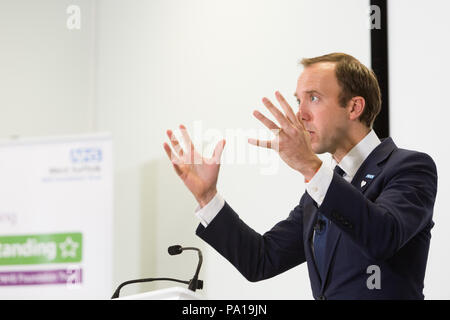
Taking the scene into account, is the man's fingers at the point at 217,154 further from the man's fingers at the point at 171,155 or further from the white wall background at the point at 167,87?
the white wall background at the point at 167,87

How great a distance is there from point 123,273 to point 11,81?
4.07 feet

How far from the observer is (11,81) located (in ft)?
12.0

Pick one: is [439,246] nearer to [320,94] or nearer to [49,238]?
[320,94]

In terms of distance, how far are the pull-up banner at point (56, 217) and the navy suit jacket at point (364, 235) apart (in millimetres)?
1399

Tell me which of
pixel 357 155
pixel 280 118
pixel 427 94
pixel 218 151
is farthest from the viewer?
pixel 427 94

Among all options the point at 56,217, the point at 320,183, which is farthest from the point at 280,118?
the point at 56,217

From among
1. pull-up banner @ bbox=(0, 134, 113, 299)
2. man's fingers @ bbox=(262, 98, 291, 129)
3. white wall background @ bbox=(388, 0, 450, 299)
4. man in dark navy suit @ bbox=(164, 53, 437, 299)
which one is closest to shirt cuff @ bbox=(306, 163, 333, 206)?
man in dark navy suit @ bbox=(164, 53, 437, 299)

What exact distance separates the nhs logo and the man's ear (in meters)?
1.59

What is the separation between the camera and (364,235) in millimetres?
1446

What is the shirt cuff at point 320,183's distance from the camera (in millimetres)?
1467

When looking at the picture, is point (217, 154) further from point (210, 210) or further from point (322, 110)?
point (322, 110)

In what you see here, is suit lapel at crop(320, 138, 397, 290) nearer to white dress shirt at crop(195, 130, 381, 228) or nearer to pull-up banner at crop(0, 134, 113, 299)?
white dress shirt at crop(195, 130, 381, 228)

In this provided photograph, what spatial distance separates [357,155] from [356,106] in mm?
175
